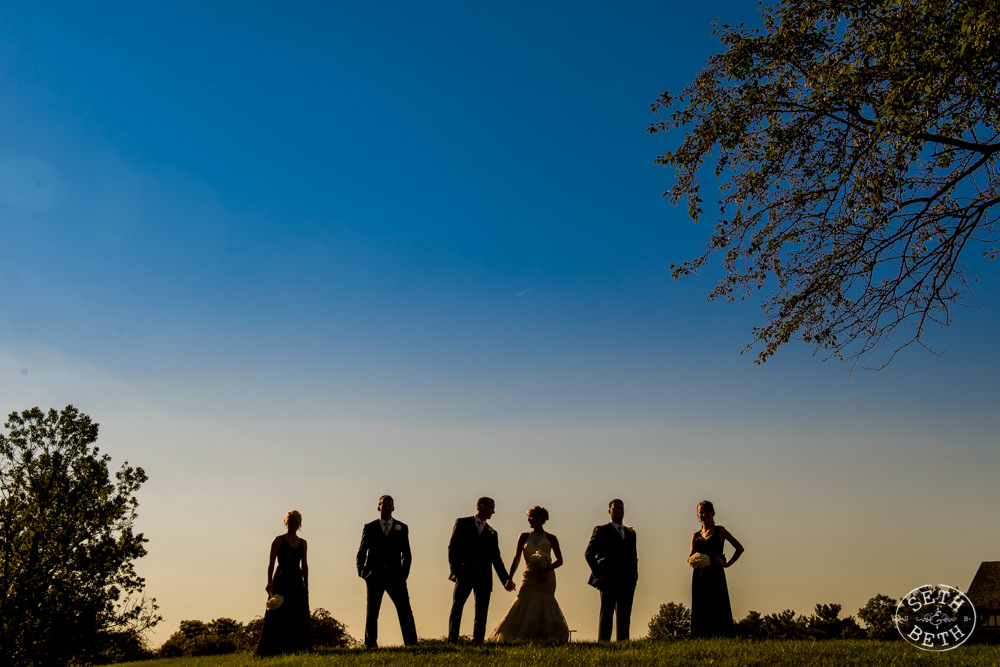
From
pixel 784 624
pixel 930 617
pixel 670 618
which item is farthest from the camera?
pixel 670 618

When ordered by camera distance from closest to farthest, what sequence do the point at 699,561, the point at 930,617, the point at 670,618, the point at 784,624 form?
1. the point at 699,561
2. the point at 930,617
3. the point at 784,624
4. the point at 670,618

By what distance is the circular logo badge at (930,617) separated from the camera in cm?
1474

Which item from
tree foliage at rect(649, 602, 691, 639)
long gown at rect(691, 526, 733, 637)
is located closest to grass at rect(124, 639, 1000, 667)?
long gown at rect(691, 526, 733, 637)

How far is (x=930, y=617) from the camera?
1535 cm

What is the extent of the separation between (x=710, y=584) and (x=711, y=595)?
22 centimetres

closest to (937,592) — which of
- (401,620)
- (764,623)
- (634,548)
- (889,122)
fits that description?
(634,548)

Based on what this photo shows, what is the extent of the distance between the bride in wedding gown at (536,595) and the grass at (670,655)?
0.93 metres

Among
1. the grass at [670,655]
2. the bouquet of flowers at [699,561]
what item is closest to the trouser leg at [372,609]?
the grass at [670,655]

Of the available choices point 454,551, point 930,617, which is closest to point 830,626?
point 930,617

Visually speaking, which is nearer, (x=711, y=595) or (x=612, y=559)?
(x=711, y=595)

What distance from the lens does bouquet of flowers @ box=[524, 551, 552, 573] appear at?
15.4 m

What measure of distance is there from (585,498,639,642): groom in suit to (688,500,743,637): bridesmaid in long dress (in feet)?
3.98

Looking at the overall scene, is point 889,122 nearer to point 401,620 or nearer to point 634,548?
point 634,548

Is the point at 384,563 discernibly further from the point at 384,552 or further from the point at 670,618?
the point at 670,618
